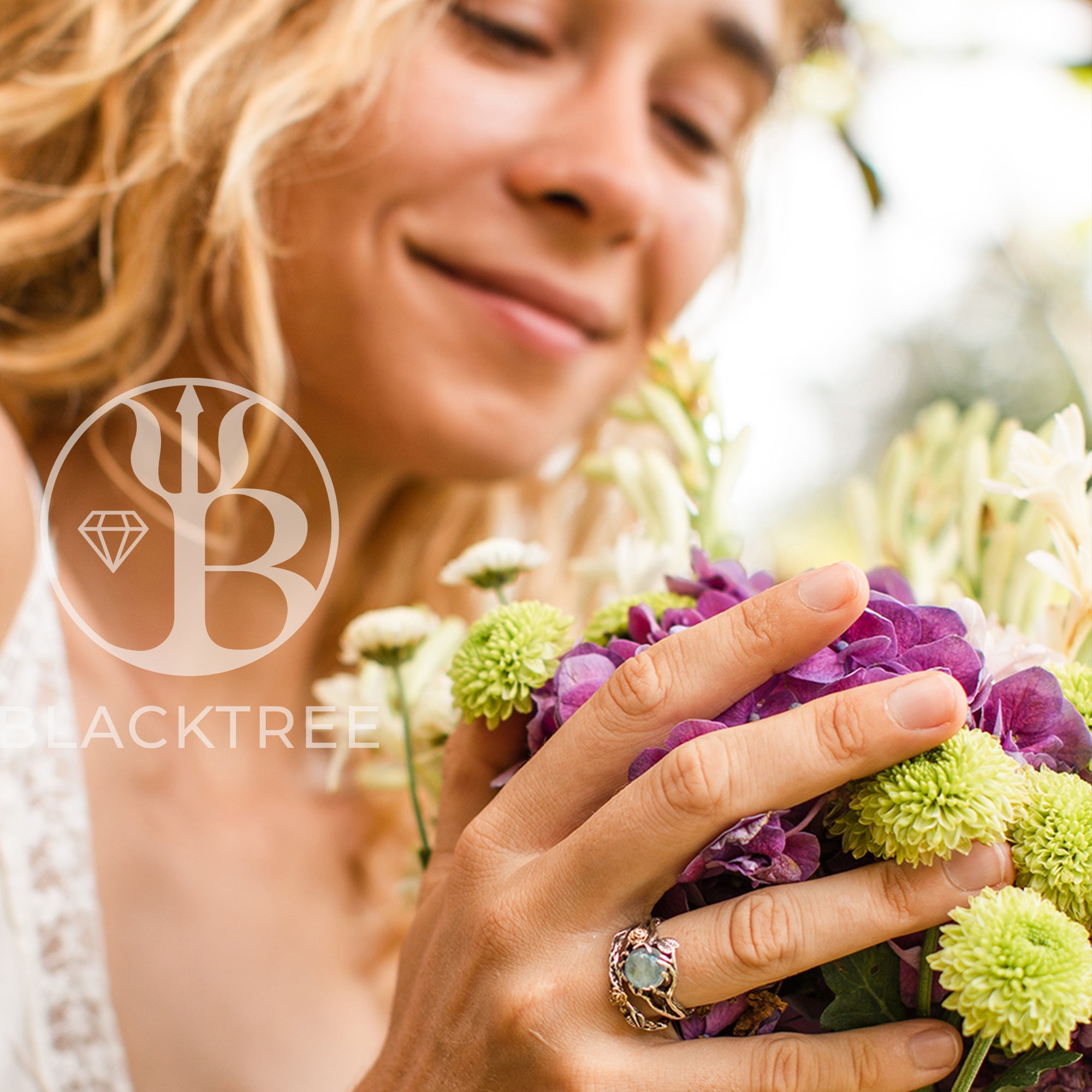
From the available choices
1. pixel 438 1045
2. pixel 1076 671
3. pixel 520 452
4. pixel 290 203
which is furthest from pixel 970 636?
pixel 290 203

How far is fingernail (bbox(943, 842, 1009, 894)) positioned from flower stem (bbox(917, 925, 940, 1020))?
22 mm

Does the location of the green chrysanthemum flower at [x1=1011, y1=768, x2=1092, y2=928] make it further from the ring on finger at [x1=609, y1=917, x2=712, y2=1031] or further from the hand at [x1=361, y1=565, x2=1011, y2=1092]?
the ring on finger at [x1=609, y1=917, x2=712, y2=1031]

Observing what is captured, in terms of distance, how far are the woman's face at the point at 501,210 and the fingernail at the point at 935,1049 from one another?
0.76m

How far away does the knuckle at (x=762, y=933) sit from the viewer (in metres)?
0.35

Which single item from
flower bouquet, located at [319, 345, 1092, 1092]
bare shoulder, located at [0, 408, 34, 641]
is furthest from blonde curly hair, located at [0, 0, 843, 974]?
flower bouquet, located at [319, 345, 1092, 1092]

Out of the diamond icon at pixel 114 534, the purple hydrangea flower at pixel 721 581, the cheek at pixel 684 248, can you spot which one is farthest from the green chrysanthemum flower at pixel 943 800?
the diamond icon at pixel 114 534

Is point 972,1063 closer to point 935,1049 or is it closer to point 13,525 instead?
point 935,1049

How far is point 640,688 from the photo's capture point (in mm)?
391

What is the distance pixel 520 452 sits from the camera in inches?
41.4

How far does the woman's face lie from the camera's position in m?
0.89

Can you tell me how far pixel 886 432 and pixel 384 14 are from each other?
21.2 ft

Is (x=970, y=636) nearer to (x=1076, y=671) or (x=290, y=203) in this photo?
(x=1076, y=671)

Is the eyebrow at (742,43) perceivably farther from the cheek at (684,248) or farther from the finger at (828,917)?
the finger at (828,917)

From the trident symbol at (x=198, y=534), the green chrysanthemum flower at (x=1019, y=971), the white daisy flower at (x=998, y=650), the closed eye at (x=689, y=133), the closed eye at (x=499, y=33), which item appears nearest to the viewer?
the green chrysanthemum flower at (x=1019, y=971)
